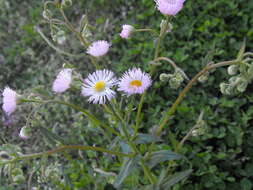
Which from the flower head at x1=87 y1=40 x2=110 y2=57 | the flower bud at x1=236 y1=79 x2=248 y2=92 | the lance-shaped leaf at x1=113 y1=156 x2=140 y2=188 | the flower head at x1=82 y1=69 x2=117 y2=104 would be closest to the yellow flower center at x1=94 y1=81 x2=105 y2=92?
the flower head at x1=82 y1=69 x2=117 y2=104

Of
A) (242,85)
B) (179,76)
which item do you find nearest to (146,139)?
(179,76)

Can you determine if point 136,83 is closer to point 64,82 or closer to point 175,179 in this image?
point 64,82

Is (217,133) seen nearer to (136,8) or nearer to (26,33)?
(136,8)

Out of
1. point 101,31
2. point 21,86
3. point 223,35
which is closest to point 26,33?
point 21,86

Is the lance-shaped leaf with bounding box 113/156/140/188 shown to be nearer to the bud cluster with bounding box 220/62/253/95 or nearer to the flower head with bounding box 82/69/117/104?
the flower head with bounding box 82/69/117/104

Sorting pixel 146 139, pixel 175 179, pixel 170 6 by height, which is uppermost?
pixel 170 6
